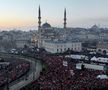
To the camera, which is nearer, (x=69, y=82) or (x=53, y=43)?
(x=69, y=82)

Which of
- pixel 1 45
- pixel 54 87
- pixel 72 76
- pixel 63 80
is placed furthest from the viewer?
pixel 1 45

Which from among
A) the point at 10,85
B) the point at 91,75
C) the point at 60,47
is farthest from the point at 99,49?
the point at 10,85

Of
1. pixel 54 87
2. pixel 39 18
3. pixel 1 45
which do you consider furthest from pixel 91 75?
pixel 1 45

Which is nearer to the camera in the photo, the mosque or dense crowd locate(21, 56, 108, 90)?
dense crowd locate(21, 56, 108, 90)

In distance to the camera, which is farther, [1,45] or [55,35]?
[1,45]

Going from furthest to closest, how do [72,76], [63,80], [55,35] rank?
[55,35], [72,76], [63,80]

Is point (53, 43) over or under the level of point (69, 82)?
over

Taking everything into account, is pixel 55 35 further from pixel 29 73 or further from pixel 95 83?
pixel 95 83

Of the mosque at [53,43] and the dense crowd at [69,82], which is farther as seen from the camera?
the mosque at [53,43]

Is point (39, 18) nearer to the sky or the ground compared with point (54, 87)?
nearer to the sky
